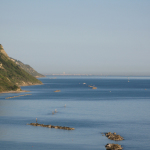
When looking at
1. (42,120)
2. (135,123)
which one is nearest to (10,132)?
(42,120)

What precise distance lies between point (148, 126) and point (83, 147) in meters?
36.1

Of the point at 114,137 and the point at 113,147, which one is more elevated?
the point at 114,137

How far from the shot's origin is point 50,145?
247ft

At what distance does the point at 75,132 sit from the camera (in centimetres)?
9062

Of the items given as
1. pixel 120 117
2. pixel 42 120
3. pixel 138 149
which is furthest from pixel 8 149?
pixel 120 117

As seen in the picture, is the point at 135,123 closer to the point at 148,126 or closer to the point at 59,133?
the point at 148,126

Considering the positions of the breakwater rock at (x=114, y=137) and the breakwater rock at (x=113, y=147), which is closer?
the breakwater rock at (x=113, y=147)

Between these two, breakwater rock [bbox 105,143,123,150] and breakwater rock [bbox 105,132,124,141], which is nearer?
breakwater rock [bbox 105,143,123,150]

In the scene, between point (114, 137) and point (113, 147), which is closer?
point (113, 147)

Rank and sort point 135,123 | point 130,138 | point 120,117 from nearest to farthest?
point 130,138 < point 135,123 < point 120,117

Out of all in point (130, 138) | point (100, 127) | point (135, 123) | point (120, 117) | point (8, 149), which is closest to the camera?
point (8, 149)

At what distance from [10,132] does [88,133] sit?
24153mm

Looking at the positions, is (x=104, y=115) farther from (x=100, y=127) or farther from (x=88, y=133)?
(x=88, y=133)

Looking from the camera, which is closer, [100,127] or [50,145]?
[50,145]
